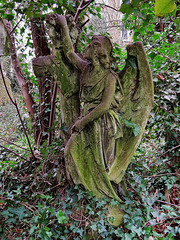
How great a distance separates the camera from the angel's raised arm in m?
1.89

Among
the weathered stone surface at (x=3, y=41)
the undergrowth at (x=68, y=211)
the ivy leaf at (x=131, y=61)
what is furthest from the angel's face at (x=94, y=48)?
the undergrowth at (x=68, y=211)

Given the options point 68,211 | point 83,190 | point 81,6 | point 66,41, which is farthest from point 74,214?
point 81,6

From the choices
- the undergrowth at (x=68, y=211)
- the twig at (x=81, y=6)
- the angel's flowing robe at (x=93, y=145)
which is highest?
the twig at (x=81, y=6)

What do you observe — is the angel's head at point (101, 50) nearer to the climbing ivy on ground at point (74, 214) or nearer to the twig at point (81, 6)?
the twig at point (81, 6)

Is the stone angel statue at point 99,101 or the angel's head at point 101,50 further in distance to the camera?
the stone angel statue at point 99,101

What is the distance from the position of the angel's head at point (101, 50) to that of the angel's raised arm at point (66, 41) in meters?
0.18

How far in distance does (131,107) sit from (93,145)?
627 millimetres

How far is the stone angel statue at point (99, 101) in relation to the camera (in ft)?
5.91

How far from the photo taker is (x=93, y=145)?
1872 millimetres

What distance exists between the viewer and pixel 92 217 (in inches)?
74.2

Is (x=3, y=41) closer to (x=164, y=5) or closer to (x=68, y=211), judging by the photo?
(x=164, y=5)

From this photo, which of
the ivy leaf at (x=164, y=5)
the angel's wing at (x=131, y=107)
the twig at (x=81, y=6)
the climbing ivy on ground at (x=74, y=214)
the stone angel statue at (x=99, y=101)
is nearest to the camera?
the ivy leaf at (x=164, y=5)

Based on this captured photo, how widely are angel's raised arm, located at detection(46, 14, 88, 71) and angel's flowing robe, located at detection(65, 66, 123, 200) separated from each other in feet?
0.58

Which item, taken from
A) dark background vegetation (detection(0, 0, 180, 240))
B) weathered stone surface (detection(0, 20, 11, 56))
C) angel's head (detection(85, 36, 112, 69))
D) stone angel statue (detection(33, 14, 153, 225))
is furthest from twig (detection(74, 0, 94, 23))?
Result: weathered stone surface (detection(0, 20, 11, 56))
